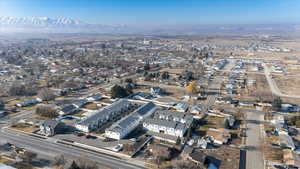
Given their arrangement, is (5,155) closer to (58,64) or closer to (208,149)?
(208,149)

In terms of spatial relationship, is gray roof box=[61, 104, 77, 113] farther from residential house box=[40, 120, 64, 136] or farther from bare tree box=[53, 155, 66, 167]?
bare tree box=[53, 155, 66, 167]

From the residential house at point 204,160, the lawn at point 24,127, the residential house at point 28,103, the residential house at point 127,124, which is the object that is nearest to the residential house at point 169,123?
the residential house at point 127,124

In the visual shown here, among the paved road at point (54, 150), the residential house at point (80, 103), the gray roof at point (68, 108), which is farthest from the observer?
the residential house at point (80, 103)

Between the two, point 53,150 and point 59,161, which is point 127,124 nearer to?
point 53,150

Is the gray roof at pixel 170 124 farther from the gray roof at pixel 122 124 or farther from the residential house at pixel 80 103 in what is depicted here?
the residential house at pixel 80 103

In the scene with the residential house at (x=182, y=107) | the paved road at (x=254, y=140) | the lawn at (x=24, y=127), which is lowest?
the paved road at (x=254, y=140)


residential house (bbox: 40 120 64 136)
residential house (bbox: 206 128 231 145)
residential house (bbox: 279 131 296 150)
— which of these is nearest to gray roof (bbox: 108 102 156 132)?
residential house (bbox: 40 120 64 136)

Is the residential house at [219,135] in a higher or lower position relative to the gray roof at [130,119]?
lower

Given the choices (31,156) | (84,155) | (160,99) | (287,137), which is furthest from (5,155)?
(287,137)
